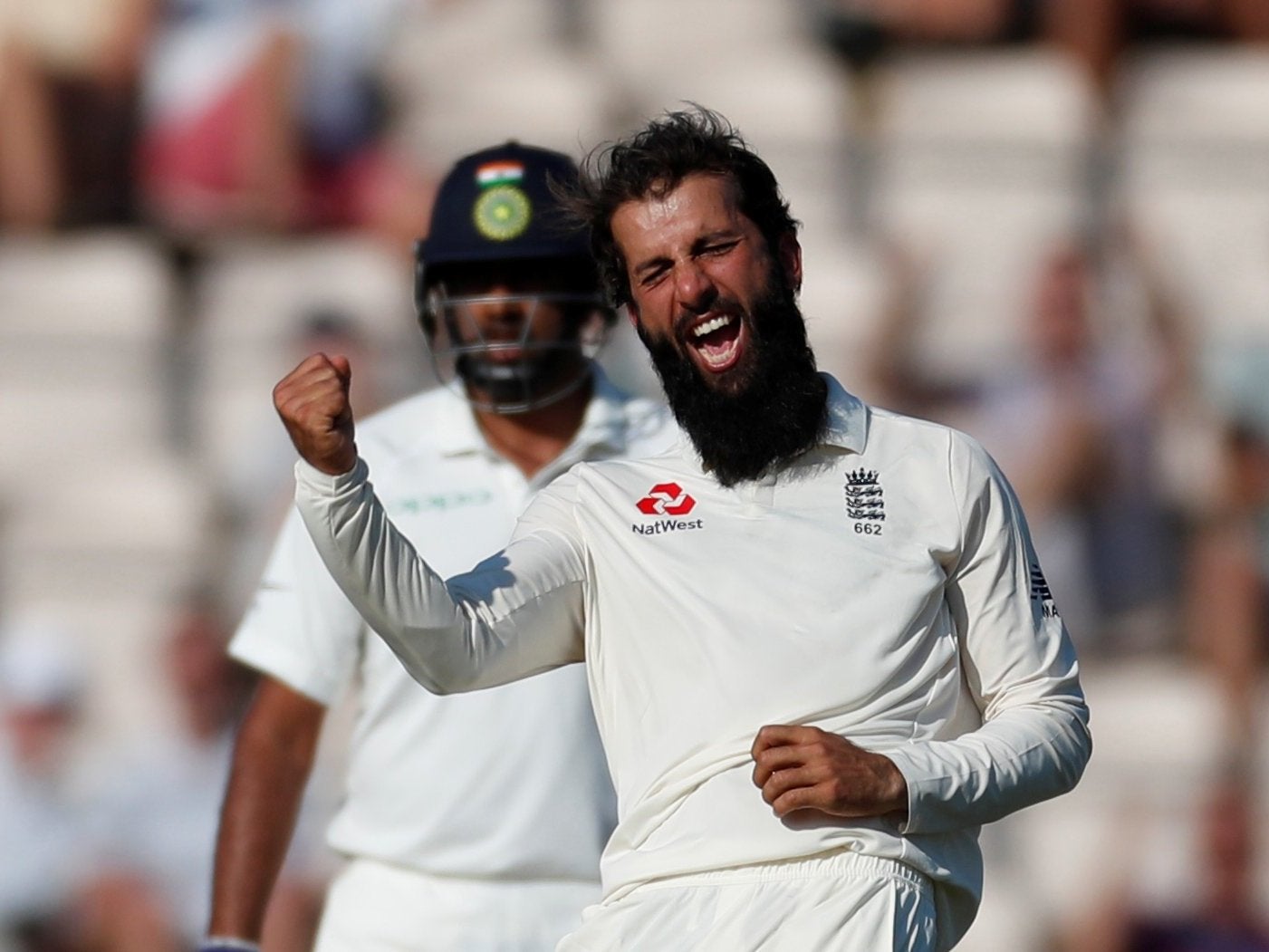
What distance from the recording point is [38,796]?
255 inches

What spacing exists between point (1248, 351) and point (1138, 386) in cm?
45

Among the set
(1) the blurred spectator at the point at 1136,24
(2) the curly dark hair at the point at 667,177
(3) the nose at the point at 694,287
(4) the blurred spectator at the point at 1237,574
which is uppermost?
(1) the blurred spectator at the point at 1136,24

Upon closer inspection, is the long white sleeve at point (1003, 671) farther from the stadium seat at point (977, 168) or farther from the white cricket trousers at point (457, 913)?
the stadium seat at point (977, 168)

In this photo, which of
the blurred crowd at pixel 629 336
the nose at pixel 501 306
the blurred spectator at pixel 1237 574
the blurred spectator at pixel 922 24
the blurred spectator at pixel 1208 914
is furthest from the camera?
the blurred spectator at pixel 922 24

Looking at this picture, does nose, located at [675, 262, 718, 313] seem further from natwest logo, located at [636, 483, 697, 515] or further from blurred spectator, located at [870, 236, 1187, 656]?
blurred spectator, located at [870, 236, 1187, 656]

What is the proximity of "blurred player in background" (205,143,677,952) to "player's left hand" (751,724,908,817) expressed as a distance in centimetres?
113

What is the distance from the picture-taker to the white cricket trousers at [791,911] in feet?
7.91

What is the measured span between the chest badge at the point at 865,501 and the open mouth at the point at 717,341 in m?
0.21

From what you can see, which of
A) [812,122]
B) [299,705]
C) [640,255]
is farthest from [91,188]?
[640,255]

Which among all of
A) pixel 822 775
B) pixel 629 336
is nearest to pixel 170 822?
pixel 629 336

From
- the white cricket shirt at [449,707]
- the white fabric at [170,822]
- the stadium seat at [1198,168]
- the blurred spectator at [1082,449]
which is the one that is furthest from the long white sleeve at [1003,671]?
the stadium seat at [1198,168]

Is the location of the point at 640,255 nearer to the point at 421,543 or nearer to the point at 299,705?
the point at 421,543

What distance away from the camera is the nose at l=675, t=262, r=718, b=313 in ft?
8.66

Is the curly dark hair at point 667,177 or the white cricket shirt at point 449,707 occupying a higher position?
the curly dark hair at point 667,177
